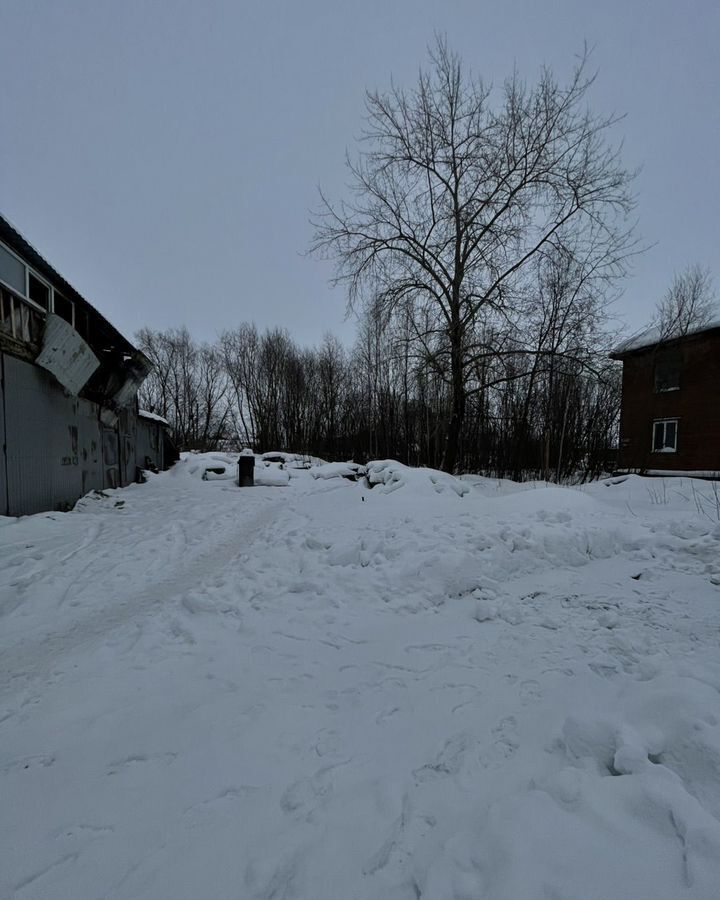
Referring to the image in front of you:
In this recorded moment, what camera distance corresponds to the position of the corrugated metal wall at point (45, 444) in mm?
7723

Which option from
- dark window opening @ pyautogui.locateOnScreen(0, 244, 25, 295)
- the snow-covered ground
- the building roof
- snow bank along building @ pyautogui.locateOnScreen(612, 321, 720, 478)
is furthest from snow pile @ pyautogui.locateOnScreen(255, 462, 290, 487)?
snow bank along building @ pyautogui.locateOnScreen(612, 321, 720, 478)

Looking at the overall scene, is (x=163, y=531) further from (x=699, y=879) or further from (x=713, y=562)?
(x=713, y=562)

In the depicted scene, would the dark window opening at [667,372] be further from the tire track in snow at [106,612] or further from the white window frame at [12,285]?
the white window frame at [12,285]

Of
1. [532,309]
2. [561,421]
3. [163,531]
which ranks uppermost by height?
[532,309]

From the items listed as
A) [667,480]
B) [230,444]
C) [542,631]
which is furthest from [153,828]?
[230,444]

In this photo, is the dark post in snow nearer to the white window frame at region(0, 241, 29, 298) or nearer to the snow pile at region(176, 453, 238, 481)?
the snow pile at region(176, 453, 238, 481)

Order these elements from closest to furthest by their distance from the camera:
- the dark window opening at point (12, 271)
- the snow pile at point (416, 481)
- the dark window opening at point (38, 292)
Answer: the dark window opening at point (12, 271) → the dark window opening at point (38, 292) → the snow pile at point (416, 481)

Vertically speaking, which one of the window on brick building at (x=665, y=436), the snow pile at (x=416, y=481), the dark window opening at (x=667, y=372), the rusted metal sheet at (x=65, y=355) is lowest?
the snow pile at (x=416, y=481)

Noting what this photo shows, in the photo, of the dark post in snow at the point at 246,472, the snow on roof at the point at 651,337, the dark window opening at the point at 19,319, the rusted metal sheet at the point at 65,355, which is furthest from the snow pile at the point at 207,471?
the snow on roof at the point at 651,337

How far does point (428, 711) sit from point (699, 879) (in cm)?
143

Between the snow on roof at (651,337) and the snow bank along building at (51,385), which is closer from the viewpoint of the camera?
the snow bank along building at (51,385)

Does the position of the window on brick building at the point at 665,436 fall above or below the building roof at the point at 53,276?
below

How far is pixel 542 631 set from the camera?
3.56 meters

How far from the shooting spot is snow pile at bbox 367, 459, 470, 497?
9883mm
